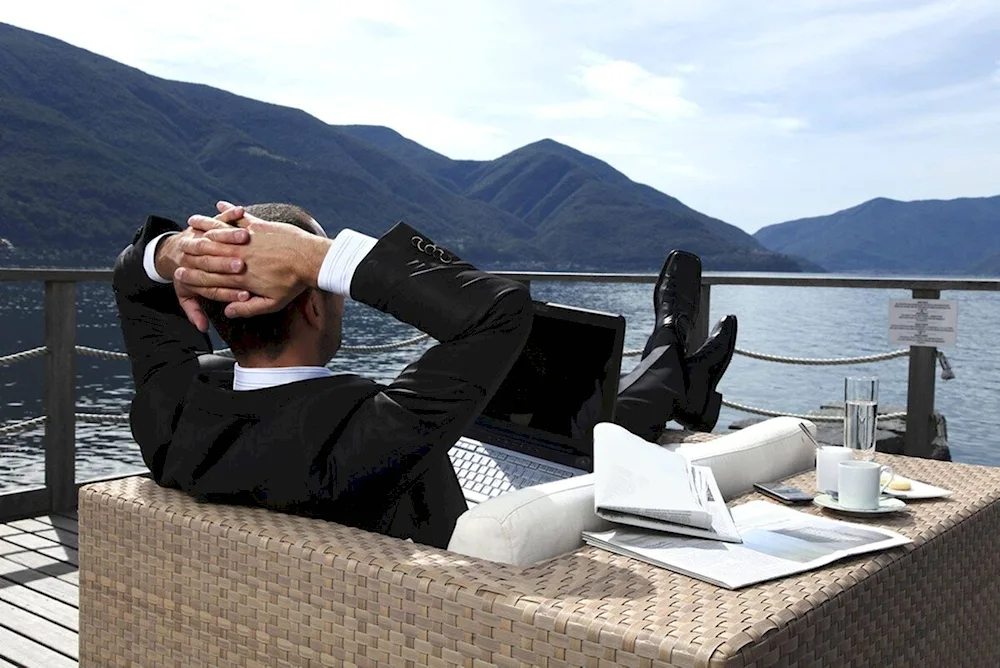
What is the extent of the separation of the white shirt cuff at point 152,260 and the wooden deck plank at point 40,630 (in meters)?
1.17

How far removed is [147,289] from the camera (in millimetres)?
1375

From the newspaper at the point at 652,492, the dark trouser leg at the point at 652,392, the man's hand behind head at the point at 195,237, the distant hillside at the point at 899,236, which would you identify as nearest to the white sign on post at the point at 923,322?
the dark trouser leg at the point at 652,392

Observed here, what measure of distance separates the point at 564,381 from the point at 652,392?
45 centimetres

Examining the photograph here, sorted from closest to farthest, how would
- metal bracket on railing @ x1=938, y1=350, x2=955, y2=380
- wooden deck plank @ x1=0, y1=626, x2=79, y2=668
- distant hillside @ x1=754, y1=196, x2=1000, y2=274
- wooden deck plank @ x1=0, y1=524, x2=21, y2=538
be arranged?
wooden deck plank @ x1=0, y1=626, x2=79, y2=668 → wooden deck plank @ x1=0, y1=524, x2=21, y2=538 → metal bracket on railing @ x1=938, y1=350, x2=955, y2=380 → distant hillside @ x1=754, y1=196, x2=1000, y2=274

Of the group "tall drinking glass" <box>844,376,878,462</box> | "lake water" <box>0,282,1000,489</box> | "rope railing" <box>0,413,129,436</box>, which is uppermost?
"tall drinking glass" <box>844,376,878,462</box>

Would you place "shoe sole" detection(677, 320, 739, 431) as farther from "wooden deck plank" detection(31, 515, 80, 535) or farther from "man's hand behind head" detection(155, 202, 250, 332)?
"wooden deck plank" detection(31, 515, 80, 535)

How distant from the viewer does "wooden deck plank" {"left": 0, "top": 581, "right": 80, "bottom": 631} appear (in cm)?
227

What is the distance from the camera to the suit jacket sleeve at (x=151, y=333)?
1.32 metres

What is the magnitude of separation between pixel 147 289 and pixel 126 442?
9.02 metres

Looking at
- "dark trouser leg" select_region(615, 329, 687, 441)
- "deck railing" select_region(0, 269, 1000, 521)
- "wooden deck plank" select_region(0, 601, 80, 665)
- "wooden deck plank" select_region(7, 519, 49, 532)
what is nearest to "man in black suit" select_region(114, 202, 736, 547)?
"dark trouser leg" select_region(615, 329, 687, 441)

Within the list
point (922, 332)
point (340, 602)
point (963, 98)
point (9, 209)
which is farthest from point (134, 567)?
point (963, 98)

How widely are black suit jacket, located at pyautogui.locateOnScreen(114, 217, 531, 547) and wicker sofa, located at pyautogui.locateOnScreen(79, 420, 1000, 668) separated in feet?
0.16

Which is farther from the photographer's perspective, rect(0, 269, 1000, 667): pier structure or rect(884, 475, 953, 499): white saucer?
rect(0, 269, 1000, 667): pier structure

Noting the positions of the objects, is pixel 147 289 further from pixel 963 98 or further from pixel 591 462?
pixel 963 98
